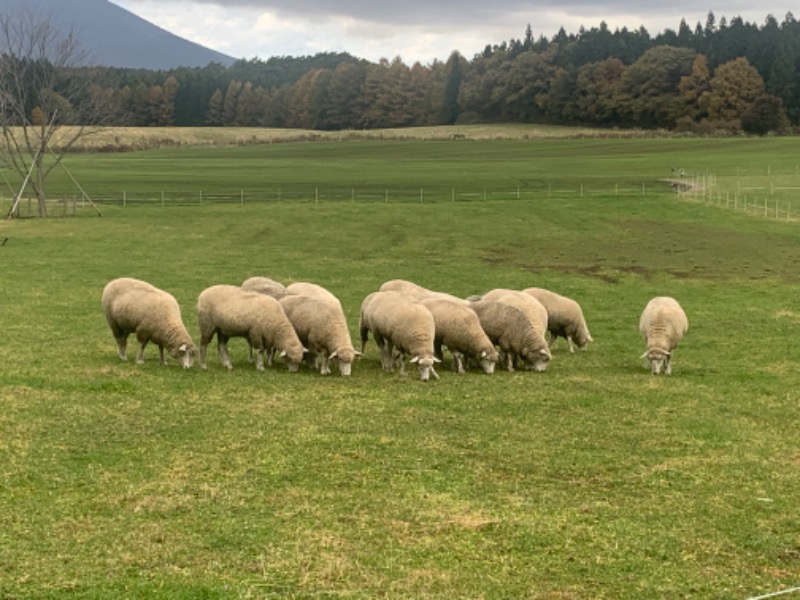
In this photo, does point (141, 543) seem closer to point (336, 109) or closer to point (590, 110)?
point (590, 110)

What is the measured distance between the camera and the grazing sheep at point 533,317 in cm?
1891

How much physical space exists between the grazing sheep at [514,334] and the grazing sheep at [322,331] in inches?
118

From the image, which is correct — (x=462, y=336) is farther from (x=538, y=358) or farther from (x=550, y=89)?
(x=550, y=89)

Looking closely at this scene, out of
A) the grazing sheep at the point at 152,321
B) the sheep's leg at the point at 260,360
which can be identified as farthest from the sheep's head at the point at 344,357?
the grazing sheep at the point at 152,321

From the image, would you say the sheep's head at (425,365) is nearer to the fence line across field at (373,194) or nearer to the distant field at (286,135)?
the fence line across field at (373,194)

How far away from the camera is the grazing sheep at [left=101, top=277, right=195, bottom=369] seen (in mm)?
18156

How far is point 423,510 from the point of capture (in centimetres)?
1021

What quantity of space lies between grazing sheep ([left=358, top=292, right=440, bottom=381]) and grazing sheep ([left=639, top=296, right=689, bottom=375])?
4615mm

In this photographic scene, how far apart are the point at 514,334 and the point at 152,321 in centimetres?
725

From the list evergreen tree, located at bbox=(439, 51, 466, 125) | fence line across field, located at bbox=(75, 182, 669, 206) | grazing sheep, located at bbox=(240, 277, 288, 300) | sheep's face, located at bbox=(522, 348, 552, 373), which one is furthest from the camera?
evergreen tree, located at bbox=(439, 51, 466, 125)

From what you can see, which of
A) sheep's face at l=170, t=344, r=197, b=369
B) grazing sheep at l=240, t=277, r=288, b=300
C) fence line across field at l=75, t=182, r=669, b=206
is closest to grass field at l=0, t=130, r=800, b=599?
sheep's face at l=170, t=344, r=197, b=369

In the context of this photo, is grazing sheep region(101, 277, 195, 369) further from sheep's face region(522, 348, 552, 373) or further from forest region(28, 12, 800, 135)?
forest region(28, 12, 800, 135)

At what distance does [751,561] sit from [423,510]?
133 inches

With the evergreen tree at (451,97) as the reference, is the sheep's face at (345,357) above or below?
below
